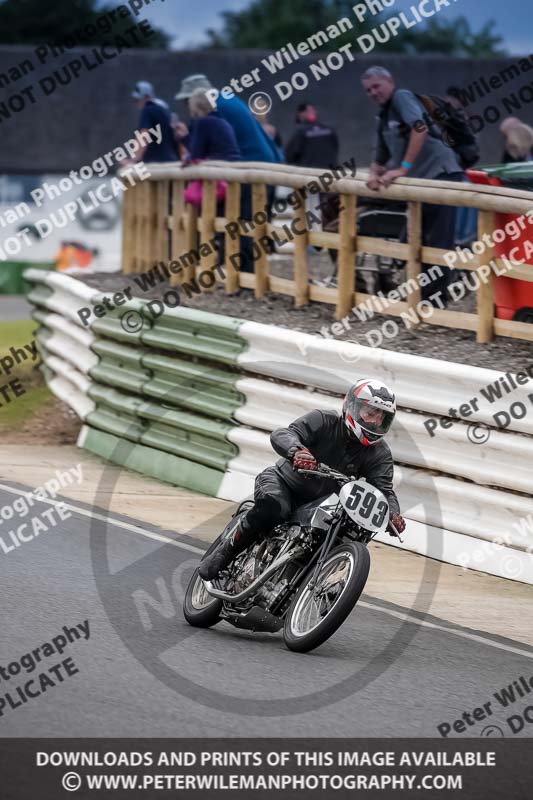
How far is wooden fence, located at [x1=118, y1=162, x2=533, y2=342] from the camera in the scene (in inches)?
393

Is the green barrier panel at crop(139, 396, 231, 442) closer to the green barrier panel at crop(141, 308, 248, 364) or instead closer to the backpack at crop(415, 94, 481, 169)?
the green barrier panel at crop(141, 308, 248, 364)

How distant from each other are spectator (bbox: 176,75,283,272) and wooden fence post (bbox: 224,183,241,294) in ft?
0.31

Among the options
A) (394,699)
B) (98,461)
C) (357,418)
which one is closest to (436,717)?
(394,699)

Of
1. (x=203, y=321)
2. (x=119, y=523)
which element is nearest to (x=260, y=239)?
(x=203, y=321)

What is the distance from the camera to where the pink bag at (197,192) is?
1331 cm

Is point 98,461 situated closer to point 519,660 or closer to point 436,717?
point 519,660

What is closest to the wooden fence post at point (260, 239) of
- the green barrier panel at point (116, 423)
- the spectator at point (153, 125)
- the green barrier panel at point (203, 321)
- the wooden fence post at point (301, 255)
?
the wooden fence post at point (301, 255)

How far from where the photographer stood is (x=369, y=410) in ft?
23.3

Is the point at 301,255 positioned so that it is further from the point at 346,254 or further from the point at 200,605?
the point at 200,605

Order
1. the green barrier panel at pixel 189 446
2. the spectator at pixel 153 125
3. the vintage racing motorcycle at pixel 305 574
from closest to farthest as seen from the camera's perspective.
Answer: the vintage racing motorcycle at pixel 305 574, the green barrier panel at pixel 189 446, the spectator at pixel 153 125

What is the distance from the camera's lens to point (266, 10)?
92750 millimetres

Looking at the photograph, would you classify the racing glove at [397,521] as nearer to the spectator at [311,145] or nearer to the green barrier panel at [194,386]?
the green barrier panel at [194,386]

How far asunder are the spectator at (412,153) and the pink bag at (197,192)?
2042 millimetres

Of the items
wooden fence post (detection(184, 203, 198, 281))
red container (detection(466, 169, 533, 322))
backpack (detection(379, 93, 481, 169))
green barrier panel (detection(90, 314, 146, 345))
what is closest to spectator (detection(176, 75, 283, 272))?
wooden fence post (detection(184, 203, 198, 281))
